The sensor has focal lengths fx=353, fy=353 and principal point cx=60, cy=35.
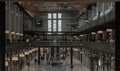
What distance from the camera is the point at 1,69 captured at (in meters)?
25.0

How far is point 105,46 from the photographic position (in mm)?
38188

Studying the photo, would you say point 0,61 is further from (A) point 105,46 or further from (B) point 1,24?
(A) point 105,46

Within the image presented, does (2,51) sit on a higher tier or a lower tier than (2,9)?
lower

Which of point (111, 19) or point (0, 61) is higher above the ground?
point (111, 19)
